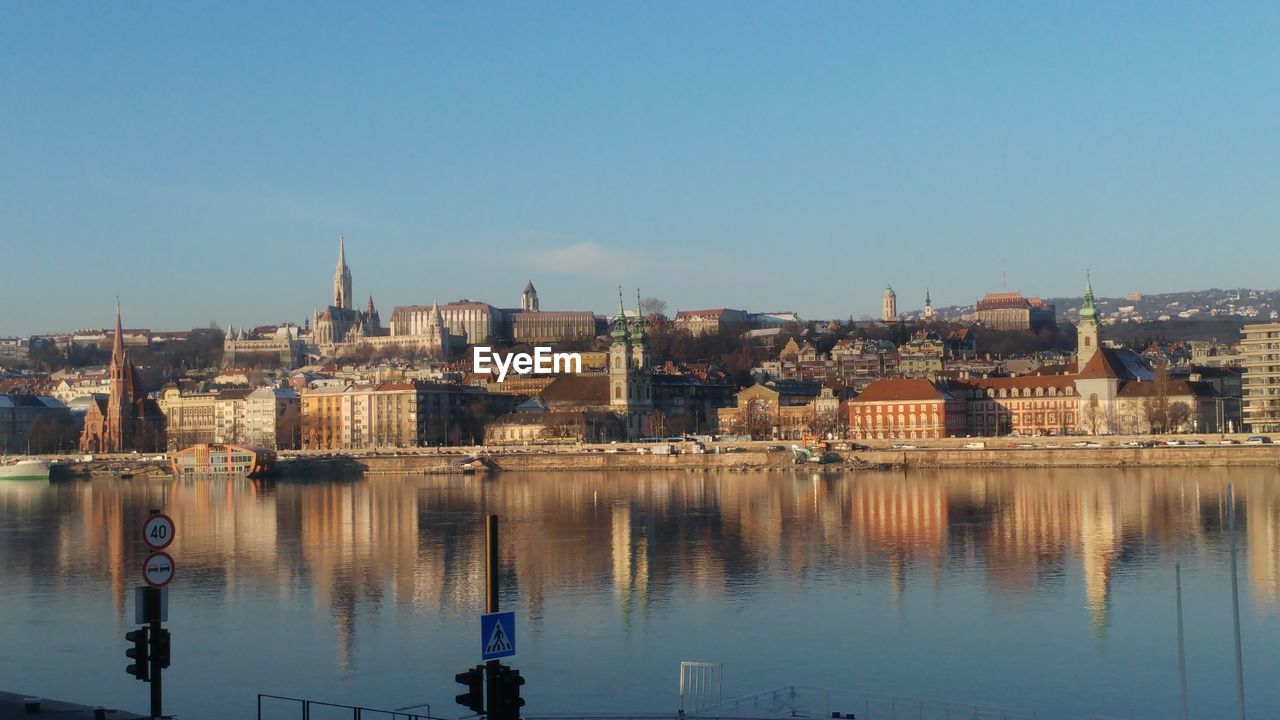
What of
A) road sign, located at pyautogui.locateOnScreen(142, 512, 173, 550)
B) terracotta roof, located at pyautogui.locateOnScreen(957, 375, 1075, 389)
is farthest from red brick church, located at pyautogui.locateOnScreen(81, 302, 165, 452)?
road sign, located at pyautogui.locateOnScreen(142, 512, 173, 550)

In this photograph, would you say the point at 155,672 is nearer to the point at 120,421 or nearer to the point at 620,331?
the point at 620,331

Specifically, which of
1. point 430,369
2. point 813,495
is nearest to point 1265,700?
point 813,495

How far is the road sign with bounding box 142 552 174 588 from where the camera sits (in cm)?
1170

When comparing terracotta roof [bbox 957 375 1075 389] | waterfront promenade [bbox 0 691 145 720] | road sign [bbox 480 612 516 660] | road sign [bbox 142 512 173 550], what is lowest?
waterfront promenade [bbox 0 691 145 720]

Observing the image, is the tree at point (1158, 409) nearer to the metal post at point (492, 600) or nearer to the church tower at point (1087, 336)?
the church tower at point (1087, 336)

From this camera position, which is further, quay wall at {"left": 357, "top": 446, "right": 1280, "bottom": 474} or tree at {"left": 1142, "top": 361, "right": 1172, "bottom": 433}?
tree at {"left": 1142, "top": 361, "right": 1172, "bottom": 433}

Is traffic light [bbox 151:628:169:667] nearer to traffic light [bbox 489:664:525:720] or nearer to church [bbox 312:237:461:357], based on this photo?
traffic light [bbox 489:664:525:720]

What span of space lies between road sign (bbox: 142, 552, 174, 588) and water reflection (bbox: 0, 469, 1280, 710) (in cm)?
723

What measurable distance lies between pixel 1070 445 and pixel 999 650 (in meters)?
50.2

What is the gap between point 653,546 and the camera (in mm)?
33438

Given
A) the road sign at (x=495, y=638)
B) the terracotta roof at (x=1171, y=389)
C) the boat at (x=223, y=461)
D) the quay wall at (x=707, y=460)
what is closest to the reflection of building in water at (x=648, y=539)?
the quay wall at (x=707, y=460)

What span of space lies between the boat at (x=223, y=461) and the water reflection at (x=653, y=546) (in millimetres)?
23428

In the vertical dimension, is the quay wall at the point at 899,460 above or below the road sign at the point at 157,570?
below

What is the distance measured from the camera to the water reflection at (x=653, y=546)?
83.4ft
